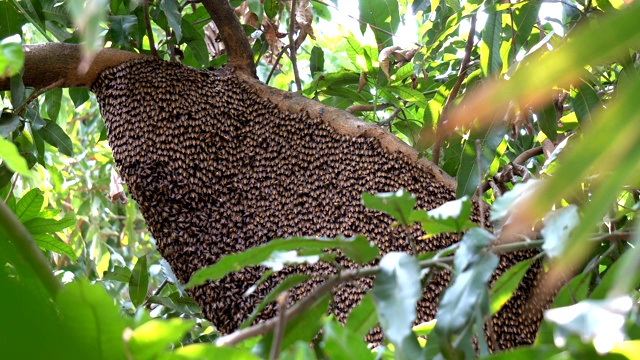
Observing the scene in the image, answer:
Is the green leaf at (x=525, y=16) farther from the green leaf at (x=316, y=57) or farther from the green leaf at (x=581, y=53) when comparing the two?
the green leaf at (x=581, y=53)

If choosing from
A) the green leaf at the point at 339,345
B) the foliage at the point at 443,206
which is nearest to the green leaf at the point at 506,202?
the foliage at the point at 443,206

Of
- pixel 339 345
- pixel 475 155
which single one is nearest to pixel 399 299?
pixel 339 345

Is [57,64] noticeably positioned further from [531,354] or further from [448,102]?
[531,354]

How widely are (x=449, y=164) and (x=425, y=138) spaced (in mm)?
193

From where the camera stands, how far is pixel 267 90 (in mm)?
2193

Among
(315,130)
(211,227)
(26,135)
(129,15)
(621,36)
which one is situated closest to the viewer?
(621,36)

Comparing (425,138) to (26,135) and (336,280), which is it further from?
(26,135)

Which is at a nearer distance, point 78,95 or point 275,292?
point 275,292

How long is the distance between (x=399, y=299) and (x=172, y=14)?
1.65 metres

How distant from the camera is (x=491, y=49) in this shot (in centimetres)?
188

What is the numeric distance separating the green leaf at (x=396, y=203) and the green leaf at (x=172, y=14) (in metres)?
1.41

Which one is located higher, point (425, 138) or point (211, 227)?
point (425, 138)

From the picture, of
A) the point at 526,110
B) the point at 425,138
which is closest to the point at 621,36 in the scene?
the point at 425,138

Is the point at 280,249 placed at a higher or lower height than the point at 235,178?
higher
